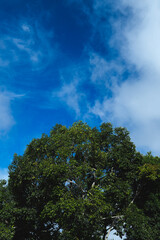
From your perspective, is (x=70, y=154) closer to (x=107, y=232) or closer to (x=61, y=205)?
(x=61, y=205)

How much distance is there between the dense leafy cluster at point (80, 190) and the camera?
22.4 meters

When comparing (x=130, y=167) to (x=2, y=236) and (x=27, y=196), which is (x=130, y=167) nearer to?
(x=27, y=196)

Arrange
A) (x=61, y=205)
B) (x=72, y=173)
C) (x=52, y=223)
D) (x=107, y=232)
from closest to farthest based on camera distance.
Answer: (x=61, y=205), (x=72, y=173), (x=107, y=232), (x=52, y=223)

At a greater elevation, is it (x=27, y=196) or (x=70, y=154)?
(x=70, y=154)

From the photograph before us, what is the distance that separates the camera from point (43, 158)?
87.8 ft

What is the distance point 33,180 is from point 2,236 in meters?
6.82

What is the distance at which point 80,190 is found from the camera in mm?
25094

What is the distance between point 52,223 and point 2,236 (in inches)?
408

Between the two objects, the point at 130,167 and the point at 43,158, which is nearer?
the point at 43,158

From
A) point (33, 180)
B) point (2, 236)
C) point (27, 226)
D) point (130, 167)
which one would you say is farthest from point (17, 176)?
point (130, 167)

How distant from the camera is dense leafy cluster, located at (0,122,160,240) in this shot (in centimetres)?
2239

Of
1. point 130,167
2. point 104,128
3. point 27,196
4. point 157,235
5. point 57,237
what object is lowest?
point 157,235

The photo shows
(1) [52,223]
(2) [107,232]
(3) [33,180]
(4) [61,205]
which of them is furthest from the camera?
(1) [52,223]

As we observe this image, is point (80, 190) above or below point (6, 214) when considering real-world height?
above
